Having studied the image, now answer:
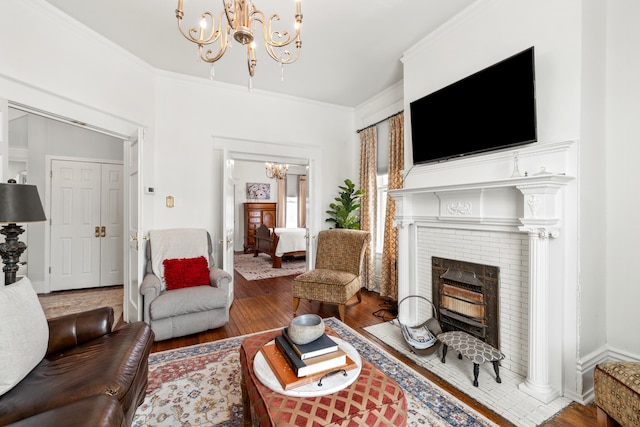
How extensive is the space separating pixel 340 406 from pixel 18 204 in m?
2.43

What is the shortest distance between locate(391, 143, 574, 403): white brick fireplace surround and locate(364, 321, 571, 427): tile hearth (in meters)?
0.07

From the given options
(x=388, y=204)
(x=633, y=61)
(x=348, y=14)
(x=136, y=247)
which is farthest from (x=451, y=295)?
(x=136, y=247)

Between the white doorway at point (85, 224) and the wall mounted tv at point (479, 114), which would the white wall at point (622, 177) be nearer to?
the wall mounted tv at point (479, 114)

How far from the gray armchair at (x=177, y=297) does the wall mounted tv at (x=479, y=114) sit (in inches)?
104

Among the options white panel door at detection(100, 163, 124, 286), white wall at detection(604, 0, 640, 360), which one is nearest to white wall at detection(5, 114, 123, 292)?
white panel door at detection(100, 163, 124, 286)

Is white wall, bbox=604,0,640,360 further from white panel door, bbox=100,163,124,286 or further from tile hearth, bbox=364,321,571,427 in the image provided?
white panel door, bbox=100,163,124,286

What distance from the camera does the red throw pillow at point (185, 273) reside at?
3.12 metres

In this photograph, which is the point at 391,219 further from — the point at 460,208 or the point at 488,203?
the point at 488,203

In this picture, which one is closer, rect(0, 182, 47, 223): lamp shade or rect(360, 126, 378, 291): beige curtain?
rect(0, 182, 47, 223): lamp shade

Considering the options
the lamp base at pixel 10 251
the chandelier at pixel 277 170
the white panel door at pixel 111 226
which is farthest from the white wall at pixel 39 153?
the chandelier at pixel 277 170

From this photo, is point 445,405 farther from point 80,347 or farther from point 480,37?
point 480,37

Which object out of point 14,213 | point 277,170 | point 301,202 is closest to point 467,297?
point 14,213

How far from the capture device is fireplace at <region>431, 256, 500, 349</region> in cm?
234

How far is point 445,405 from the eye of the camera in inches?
73.1
